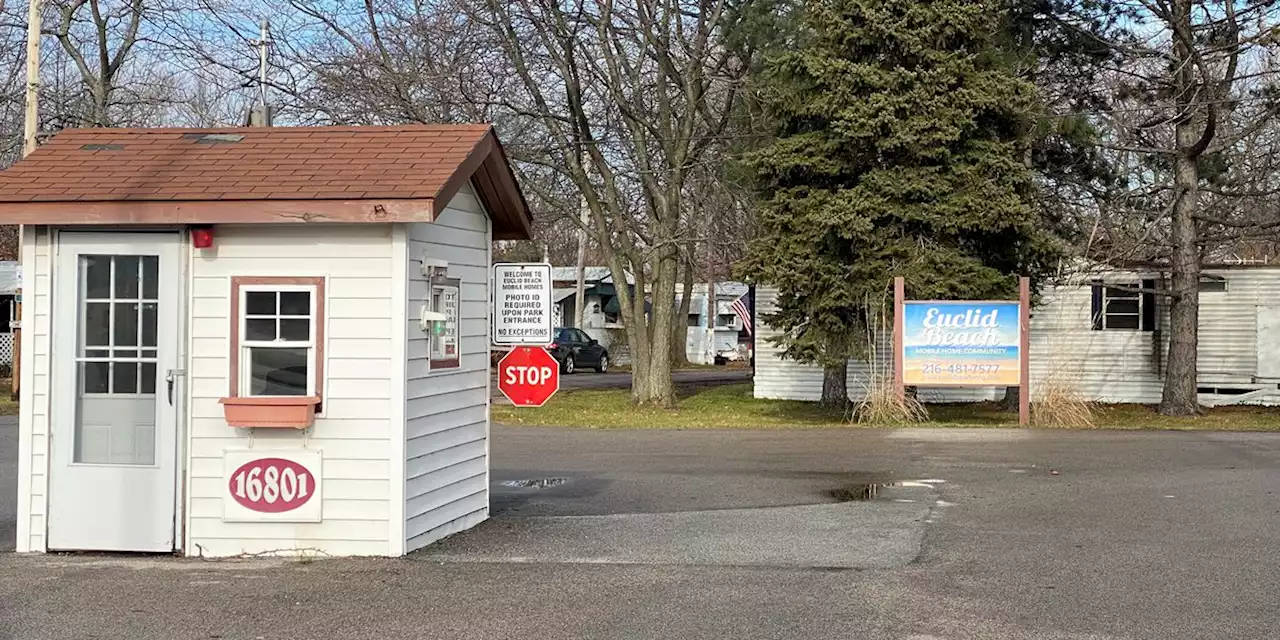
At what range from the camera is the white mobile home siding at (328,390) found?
28.7ft

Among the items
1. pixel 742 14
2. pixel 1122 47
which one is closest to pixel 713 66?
pixel 742 14

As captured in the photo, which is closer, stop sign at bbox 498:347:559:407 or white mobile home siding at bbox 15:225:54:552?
white mobile home siding at bbox 15:225:54:552

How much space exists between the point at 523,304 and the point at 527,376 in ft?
2.91

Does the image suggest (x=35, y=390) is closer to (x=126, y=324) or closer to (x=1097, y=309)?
(x=126, y=324)

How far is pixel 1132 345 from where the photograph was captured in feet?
90.9

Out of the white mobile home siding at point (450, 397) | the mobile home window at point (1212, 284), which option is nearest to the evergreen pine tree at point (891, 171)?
the mobile home window at point (1212, 284)

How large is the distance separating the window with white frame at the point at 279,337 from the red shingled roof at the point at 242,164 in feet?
2.10

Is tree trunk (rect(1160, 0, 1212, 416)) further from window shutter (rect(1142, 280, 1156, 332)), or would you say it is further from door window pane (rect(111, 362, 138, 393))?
door window pane (rect(111, 362, 138, 393))

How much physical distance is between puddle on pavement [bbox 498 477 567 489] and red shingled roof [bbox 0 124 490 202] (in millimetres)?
4460

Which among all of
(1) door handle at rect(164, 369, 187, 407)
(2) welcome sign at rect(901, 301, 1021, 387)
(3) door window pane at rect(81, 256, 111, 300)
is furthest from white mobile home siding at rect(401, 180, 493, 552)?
(2) welcome sign at rect(901, 301, 1021, 387)

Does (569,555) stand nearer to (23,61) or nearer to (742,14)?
(742,14)

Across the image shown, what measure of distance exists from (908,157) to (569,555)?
1473cm

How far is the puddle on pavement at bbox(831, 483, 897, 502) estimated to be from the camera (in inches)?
469

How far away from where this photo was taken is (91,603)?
7.42 metres
